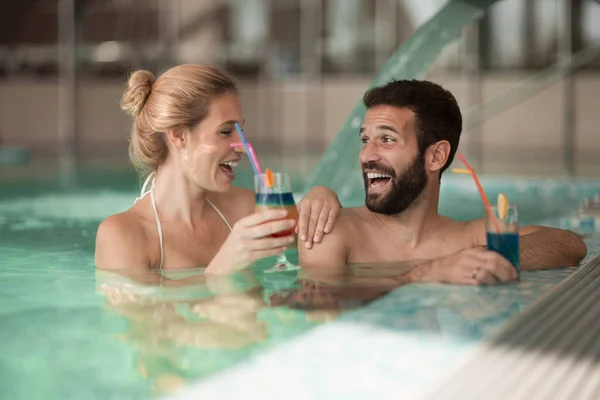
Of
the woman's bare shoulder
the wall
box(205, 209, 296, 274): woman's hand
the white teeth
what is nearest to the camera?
box(205, 209, 296, 274): woman's hand

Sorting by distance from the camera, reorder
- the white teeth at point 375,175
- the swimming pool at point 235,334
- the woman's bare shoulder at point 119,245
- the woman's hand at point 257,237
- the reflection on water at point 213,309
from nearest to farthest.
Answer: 1. the swimming pool at point 235,334
2. the reflection on water at point 213,309
3. the woman's hand at point 257,237
4. the woman's bare shoulder at point 119,245
5. the white teeth at point 375,175

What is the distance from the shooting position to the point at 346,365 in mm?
2162

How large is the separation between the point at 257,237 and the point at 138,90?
0.89 metres

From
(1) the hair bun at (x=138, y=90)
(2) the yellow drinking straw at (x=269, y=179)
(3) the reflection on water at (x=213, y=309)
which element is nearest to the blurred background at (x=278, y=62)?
(1) the hair bun at (x=138, y=90)

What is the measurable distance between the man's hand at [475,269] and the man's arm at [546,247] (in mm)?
346

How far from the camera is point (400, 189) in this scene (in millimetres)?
3436

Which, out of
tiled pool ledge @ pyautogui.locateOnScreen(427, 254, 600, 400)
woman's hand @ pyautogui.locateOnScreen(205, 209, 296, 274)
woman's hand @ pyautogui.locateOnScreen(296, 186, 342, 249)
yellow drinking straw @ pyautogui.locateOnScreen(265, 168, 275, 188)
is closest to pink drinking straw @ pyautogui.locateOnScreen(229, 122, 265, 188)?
A: yellow drinking straw @ pyautogui.locateOnScreen(265, 168, 275, 188)

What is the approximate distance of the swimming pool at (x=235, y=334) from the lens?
6.68ft

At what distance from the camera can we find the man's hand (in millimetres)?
3072

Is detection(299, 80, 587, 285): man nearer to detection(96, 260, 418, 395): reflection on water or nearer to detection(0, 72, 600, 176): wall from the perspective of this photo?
detection(96, 260, 418, 395): reflection on water

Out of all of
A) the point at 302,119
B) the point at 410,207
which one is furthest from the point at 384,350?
the point at 302,119

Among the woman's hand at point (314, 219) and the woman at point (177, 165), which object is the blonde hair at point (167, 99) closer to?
the woman at point (177, 165)

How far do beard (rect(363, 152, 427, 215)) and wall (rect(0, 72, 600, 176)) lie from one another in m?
7.99

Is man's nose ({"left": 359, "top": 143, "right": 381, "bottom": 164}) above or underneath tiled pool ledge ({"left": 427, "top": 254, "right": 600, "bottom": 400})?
above
